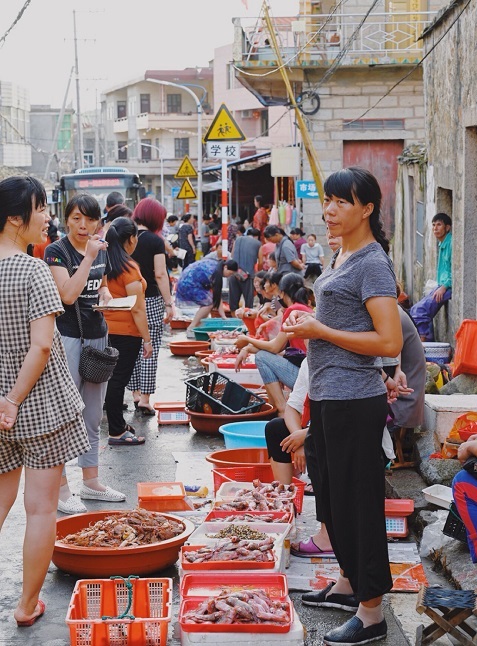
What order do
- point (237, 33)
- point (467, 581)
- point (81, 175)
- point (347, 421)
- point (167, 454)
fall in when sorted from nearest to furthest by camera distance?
point (347, 421) → point (467, 581) → point (167, 454) → point (237, 33) → point (81, 175)

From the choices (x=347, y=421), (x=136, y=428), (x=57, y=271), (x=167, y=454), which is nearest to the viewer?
(x=347, y=421)

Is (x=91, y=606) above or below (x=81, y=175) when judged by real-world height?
below

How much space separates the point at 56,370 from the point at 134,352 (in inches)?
163

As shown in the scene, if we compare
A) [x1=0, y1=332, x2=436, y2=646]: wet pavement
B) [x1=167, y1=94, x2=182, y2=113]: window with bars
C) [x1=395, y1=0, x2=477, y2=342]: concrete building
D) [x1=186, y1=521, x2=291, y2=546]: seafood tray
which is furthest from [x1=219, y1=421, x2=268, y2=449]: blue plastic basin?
[x1=167, y1=94, x2=182, y2=113]: window with bars

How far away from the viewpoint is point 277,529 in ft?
18.6

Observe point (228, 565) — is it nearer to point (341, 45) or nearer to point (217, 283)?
point (217, 283)

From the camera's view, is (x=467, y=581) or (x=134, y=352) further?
(x=134, y=352)

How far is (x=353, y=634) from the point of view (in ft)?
15.7

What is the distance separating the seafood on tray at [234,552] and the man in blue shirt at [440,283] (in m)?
7.10

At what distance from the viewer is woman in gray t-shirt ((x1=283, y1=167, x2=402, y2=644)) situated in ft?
15.1

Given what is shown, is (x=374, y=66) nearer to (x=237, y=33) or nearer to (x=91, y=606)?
(x=237, y=33)

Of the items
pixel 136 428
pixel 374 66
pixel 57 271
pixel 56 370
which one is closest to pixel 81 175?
pixel 374 66

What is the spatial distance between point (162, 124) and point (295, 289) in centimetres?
7196

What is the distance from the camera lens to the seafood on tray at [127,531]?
5.71m
